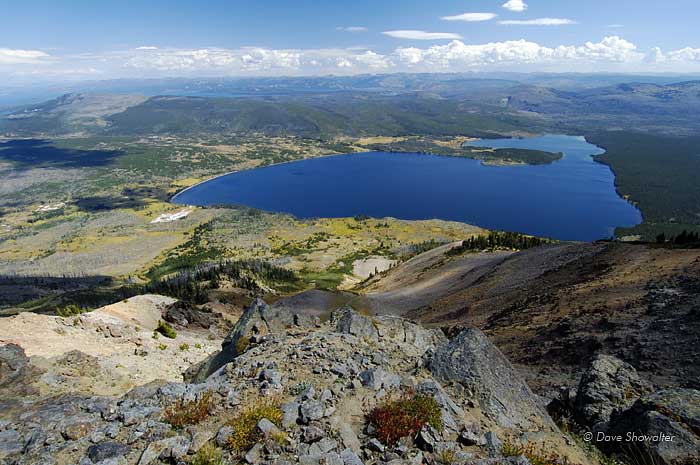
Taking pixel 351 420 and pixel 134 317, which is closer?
pixel 351 420

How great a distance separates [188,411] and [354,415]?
17.8 feet

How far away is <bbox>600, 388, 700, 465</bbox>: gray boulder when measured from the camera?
12.1 meters

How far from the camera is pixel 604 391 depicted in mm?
17094

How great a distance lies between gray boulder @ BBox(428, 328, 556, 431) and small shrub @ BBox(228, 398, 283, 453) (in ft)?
22.7

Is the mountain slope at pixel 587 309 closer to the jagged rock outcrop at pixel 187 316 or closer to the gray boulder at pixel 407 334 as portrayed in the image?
the gray boulder at pixel 407 334


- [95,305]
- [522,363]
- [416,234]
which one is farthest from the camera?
[416,234]

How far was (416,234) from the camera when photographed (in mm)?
163625

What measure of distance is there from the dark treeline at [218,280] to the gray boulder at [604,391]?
172ft

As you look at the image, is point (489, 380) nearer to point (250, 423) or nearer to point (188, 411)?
point (250, 423)

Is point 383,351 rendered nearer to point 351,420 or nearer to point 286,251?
point 351,420

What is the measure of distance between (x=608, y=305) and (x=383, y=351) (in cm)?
2329

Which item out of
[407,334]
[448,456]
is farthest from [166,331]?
[448,456]

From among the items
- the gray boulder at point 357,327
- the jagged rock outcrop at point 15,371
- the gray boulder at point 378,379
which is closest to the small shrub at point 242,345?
the gray boulder at point 357,327

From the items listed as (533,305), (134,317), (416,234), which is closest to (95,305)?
(134,317)
